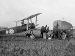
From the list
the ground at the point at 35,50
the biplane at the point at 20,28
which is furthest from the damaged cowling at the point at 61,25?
the ground at the point at 35,50

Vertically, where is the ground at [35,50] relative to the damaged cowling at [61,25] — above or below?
below

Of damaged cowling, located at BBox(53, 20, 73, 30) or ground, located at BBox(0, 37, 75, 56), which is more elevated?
damaged cowling, located at BBox(53, 20, 73, 30)

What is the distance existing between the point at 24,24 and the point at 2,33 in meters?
4.12

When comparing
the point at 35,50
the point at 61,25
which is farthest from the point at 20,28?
the point at 35,50

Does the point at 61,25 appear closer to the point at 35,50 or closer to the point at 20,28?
the point at 20,28

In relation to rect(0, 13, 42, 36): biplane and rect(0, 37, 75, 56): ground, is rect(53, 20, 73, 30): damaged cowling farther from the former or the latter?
rect(0, 37, 75, 56): ground

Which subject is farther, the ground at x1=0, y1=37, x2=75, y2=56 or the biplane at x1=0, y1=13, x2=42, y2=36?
the biplane at x1=0, y1=13, x2=42, y2=36

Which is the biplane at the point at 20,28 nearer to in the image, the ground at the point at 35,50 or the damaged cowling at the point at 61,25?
the damaged cowling at the point at 61,25

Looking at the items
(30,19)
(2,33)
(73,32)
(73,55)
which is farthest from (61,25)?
(73,55)

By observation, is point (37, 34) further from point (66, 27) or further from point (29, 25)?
point (66, 27)

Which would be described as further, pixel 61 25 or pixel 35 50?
pixel 61 25

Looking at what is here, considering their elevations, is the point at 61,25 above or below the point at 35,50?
above

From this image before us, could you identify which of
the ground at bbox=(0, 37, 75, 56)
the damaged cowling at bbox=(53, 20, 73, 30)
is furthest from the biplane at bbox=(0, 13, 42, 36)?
the ground at bbox=(0, 37, 75, 56)

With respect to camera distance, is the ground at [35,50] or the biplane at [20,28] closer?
the ground at [35,50]
